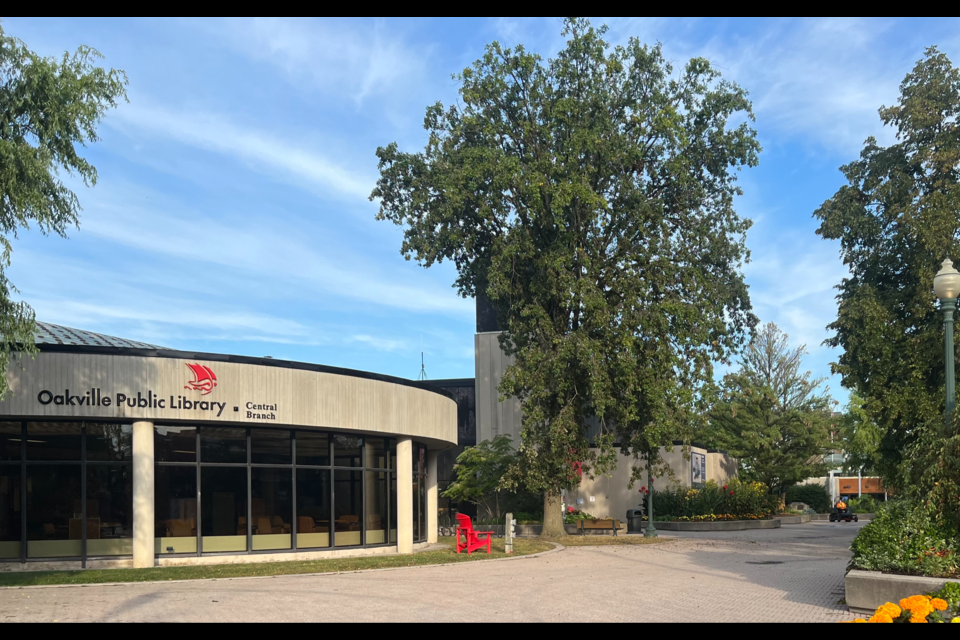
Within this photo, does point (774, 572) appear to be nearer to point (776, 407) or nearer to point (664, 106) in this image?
point (664, 106)

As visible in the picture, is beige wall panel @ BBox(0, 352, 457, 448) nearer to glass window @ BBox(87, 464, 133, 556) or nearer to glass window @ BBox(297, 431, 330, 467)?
glass window @ BBox(297, 431, 330, 467)

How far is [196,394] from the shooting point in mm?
21281

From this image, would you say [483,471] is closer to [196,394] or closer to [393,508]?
[393,508]

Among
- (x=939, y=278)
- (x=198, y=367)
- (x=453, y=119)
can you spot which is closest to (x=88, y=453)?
(x=198, y=367)

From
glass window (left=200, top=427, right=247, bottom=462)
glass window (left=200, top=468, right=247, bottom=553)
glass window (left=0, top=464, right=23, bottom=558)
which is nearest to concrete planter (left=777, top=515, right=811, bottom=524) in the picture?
glass window (left=200, top=468, right=247, bottom=553)

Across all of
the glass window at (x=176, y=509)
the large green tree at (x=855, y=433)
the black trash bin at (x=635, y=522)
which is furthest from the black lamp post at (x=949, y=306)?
the large green tree at (x=855, y=433)

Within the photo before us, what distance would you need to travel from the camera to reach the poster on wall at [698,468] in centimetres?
4550

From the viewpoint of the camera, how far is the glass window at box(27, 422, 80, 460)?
20375mm

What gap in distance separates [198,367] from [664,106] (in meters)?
19.6

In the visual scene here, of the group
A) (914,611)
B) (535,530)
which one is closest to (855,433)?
(535,530)

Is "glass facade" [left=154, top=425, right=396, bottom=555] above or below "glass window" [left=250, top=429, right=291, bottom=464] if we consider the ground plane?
below

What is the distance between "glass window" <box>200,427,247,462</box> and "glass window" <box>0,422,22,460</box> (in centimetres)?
376

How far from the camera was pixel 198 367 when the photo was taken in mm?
21328

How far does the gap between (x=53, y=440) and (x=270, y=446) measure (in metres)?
4.78
